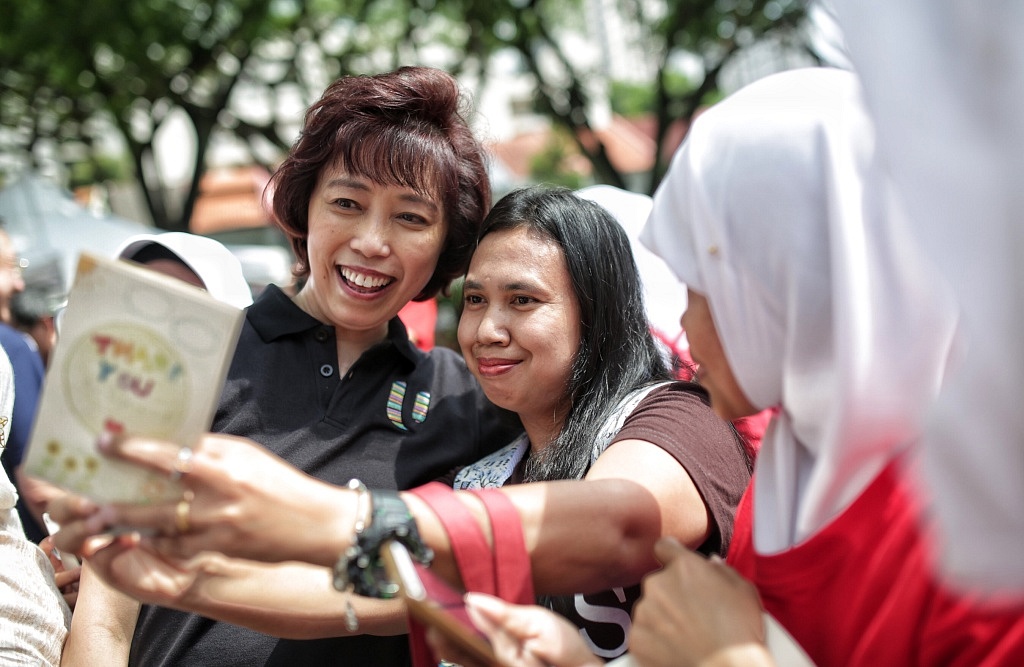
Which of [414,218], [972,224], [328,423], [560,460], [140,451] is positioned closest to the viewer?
[972,224]

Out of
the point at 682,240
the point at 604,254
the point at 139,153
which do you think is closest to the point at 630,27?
the point at 139,153

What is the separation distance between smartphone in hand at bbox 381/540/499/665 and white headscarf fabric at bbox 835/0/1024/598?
65cm

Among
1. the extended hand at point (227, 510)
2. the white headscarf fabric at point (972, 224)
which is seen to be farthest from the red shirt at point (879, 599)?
the extended hand at point (227, 510)

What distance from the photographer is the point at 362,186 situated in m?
2.45

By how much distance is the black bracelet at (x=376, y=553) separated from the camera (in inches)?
55.4

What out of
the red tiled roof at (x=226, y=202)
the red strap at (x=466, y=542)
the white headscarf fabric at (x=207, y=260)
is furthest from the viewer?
the red tiled roof at (x=226, y=202)

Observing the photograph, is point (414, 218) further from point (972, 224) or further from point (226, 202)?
point (226, 202)

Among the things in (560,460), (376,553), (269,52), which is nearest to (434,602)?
(376,553)

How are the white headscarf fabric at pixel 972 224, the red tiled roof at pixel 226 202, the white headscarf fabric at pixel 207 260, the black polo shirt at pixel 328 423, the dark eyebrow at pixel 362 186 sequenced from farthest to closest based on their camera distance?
the red tiled roof at pixel 226 202 < the white headscarf fabric at pixel 207 260 < the dark eyebrow at pixel 362 186 < the black polo shirt at pixel 328 423 < the white headscarf fabric at pixel 972 224

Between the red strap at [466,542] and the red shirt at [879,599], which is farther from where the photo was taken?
the red strap at [466,542]

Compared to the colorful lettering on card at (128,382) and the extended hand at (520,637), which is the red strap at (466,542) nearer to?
the extended hand at (520,637)

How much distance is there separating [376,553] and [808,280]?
0.77m

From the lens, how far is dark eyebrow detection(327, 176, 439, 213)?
245cm

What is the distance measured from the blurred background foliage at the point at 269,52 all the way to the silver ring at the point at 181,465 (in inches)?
377
